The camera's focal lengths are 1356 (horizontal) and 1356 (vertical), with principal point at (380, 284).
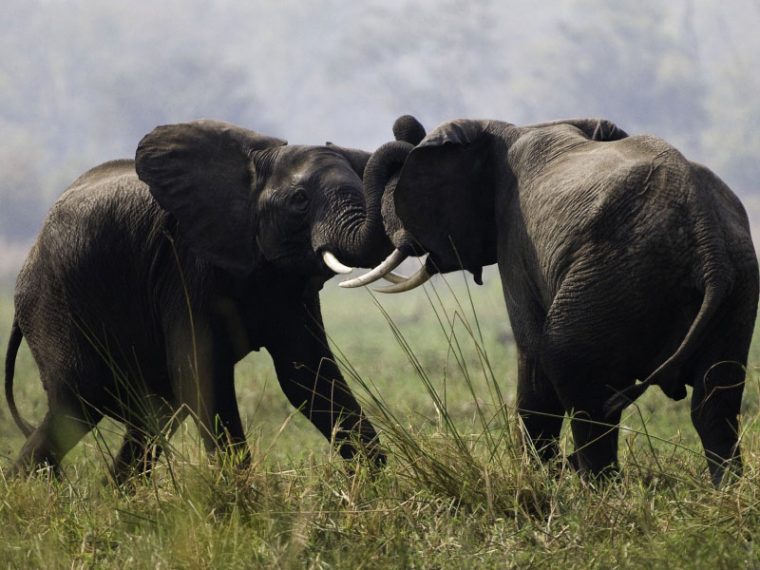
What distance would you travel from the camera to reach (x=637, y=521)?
416 centimetres

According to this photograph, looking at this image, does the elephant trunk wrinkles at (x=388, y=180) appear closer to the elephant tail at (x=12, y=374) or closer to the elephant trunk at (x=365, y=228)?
the elephant trunk at (x=365, y=228)

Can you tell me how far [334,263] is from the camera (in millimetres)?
5691

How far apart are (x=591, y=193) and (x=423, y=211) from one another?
0.97m

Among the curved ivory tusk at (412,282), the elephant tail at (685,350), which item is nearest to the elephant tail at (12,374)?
the curved ivory tusk at (412,282)

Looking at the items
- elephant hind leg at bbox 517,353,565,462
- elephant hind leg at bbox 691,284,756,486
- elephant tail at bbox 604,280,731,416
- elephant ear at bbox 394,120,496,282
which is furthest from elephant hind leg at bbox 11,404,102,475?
elephant hind leg at bbox 691,284,756,486

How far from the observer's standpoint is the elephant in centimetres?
436

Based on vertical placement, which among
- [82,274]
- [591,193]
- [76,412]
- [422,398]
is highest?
[591,193]

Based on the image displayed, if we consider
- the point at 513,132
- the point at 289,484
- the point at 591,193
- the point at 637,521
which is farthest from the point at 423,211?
the point at 637,521

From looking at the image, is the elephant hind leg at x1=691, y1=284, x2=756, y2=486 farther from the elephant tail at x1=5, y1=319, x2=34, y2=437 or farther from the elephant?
the elephant tail at x1=5, y1=319, x2=34, y2=437

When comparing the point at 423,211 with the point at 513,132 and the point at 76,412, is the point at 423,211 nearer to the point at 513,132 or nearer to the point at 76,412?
the point at 513,132

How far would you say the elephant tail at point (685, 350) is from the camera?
13.8ft

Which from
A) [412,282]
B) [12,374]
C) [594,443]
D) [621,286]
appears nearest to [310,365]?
[412,282]

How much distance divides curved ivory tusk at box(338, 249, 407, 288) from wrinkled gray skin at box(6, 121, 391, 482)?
20 centimetres

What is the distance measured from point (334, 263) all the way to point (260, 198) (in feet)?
2.08
